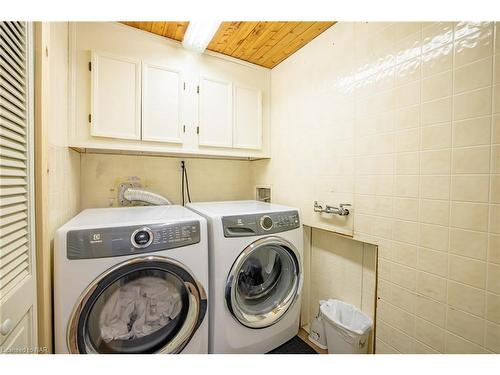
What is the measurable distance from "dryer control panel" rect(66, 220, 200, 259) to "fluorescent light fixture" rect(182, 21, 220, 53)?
1284 mm

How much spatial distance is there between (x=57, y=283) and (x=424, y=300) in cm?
169

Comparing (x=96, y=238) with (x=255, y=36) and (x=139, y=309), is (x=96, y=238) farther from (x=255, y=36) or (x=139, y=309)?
(x=255, y=36)

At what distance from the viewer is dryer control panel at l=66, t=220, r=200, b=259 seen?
3.11 ft

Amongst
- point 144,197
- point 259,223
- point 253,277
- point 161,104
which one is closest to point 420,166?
point 259,223

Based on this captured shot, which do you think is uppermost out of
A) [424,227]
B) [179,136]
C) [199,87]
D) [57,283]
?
[199,87]

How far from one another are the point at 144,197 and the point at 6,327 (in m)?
1.17

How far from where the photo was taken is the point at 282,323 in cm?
150

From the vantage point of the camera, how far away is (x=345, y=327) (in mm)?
1325

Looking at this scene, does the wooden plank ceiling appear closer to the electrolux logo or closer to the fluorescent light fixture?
the fluorescent light fixture

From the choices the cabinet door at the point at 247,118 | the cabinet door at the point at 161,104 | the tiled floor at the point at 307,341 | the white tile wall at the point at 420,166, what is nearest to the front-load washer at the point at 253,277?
the tiled floor at the point at 307,341

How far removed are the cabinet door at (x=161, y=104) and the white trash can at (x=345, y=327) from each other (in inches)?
65.4

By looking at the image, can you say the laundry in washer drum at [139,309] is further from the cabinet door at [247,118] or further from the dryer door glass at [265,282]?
the cabinet door at [247,118]
